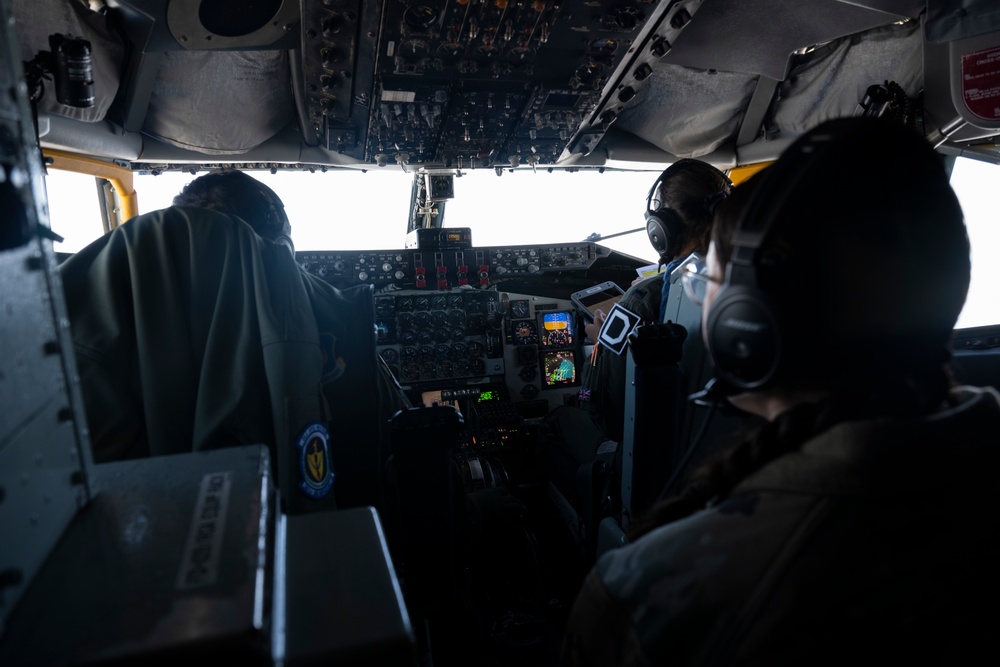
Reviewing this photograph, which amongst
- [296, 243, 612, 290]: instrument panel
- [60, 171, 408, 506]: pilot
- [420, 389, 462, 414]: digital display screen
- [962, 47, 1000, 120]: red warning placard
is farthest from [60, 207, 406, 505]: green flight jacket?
[962, 47, 1000, 120]: red warning placard

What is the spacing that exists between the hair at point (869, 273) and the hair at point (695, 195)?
4.87ft

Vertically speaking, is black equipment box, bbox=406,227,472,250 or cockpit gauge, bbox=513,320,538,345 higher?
black equipment box, bbox=406,227,472,250

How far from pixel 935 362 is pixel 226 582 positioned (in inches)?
28.7

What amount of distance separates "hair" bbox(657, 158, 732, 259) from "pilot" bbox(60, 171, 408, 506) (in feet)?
4.36

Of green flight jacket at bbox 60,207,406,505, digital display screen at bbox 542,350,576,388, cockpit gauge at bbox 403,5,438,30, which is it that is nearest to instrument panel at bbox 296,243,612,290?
digital display screen at bbox 542,350,576,388

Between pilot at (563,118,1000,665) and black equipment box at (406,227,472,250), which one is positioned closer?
pilot at (563,118,1000,665)

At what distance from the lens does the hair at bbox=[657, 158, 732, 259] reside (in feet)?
6.95

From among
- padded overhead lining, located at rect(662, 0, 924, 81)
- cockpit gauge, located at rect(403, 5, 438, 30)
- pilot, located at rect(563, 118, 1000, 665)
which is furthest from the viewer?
padded overhead lining, located at rect(662, 0, 924, 81)

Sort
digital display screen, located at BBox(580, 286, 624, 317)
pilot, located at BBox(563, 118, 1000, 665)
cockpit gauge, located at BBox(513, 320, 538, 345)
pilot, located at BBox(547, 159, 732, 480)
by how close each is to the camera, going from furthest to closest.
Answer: cockpit gauge, located at BBox(513, 320, 538, 345) → digital display screen, located at BBox(580, 286, 624, 317) → pilot, located at BBox(547, 159, 732, 480) → pilot, located at BBox(563, 118, 1000, 665)

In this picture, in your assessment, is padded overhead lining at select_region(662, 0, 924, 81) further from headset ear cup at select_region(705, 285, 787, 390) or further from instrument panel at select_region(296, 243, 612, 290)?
headset ear cup at select_region(705, 285, 787, 390)

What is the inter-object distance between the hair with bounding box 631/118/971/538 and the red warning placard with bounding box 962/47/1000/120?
254 centimetres

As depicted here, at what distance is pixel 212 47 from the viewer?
2.57 meters


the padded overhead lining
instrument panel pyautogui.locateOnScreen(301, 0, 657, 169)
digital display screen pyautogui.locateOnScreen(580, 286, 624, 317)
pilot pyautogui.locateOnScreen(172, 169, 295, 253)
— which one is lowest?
digital display screen pyautogui.locateOnScreen(580, 286, 624, 317)

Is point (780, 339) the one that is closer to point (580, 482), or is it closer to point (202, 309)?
point (202, 309)
